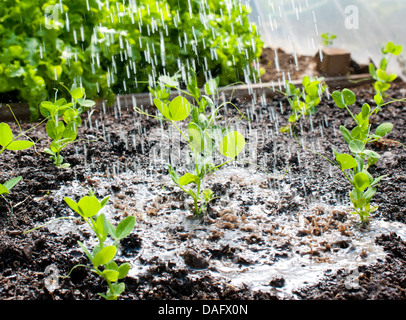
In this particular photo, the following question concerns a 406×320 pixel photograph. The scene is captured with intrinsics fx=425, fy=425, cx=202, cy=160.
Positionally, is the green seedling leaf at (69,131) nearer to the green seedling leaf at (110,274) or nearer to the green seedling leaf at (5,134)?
the green seedling leaf at (5,134)

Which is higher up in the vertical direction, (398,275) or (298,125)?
(298,125)

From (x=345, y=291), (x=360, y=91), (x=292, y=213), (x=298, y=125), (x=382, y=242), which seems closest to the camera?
(x=345, y=291)

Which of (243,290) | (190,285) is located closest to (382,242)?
(243,290)

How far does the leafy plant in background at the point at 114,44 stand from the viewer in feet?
6.38

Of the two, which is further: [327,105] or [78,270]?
[327,105]

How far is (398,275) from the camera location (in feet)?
3.40

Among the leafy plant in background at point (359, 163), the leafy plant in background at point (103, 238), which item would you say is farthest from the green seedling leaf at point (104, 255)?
the leafy plant in background at point (359, 163)

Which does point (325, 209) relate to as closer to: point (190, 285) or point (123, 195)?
point (190, 285)

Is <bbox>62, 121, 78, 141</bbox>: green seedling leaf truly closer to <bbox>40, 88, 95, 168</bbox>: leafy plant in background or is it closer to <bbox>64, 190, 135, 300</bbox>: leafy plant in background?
<bbox>40, 88, 95, 168</bbox>: leafy plant in background

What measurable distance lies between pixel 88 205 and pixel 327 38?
2362 mm

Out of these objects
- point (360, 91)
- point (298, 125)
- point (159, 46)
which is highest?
point (159, 46)

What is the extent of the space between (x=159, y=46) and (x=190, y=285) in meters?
1.52

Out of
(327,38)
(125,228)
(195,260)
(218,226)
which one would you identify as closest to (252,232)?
(218,226)

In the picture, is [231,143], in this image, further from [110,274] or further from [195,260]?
[110,274]
